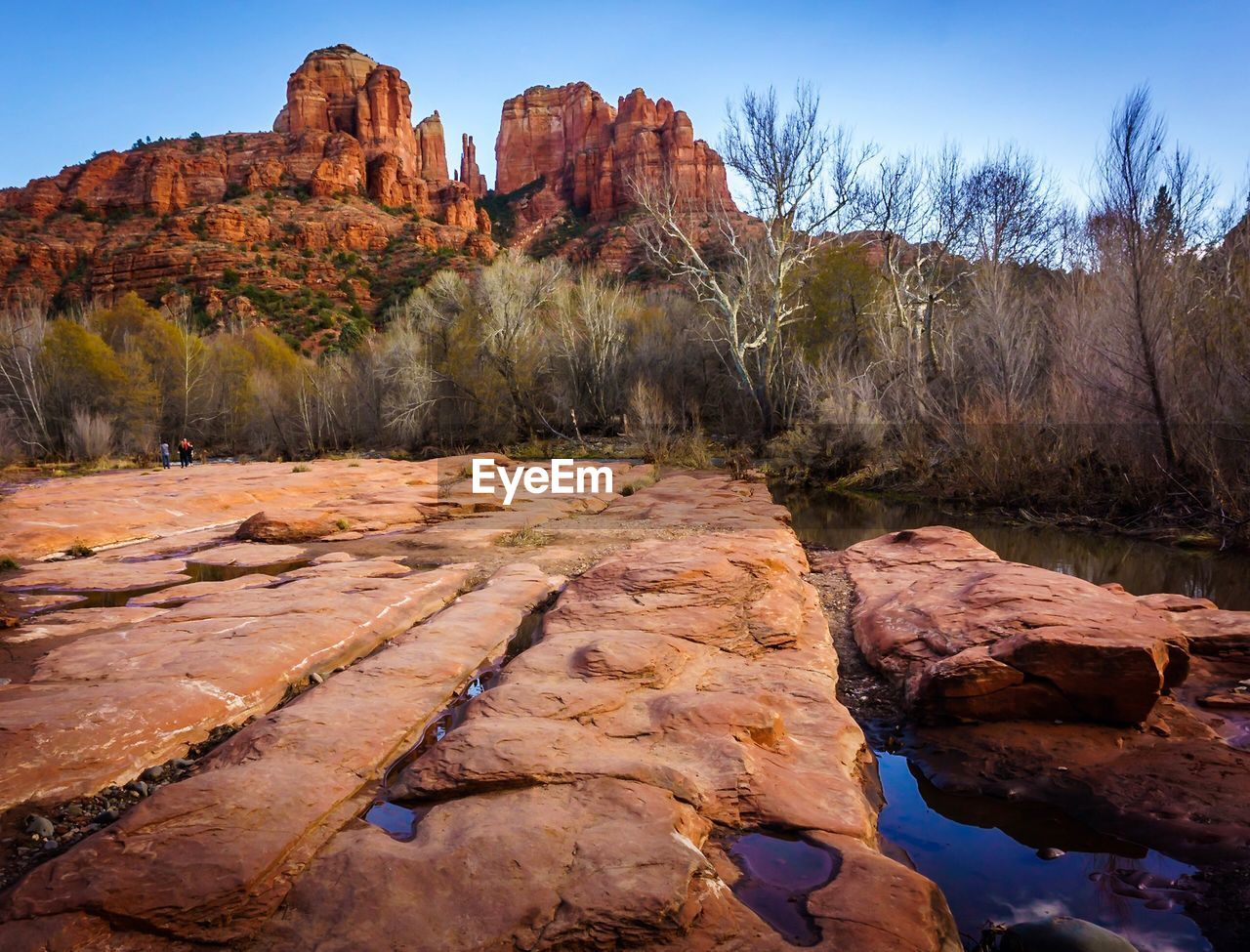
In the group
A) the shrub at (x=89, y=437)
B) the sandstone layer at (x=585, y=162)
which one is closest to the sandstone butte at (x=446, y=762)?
the shrub at (x=89, y=437)

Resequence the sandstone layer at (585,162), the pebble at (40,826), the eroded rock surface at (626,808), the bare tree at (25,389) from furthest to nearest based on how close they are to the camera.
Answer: the sandstone layer at (585,162) → the bare tree at (25,389) → the pebble at (40,826) → the eroded rock surface at (626,808)

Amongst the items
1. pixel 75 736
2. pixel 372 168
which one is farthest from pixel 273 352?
pixel 372 168

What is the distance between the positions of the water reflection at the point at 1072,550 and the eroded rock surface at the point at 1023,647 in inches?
150

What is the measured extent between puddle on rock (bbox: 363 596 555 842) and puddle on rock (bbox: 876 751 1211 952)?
1.96m

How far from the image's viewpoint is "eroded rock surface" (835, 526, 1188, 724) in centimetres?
Result: 373

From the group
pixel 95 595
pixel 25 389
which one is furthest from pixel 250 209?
pixel 95 595

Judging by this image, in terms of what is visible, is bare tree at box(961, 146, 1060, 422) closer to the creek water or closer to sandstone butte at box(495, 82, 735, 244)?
the creek water

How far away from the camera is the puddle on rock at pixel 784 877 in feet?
6.68

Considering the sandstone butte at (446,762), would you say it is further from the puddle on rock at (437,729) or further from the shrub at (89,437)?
the shrub at (89,437)

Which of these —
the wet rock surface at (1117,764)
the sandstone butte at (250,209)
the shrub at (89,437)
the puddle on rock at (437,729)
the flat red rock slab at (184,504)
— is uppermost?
the sandstone butte at (250,209)

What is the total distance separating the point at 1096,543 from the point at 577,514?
762cm

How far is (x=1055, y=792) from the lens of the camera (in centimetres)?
324

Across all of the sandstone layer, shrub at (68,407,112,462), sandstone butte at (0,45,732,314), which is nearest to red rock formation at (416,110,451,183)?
sandstone butte at (0,45,732,314)

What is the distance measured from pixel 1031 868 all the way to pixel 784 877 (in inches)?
46.6
